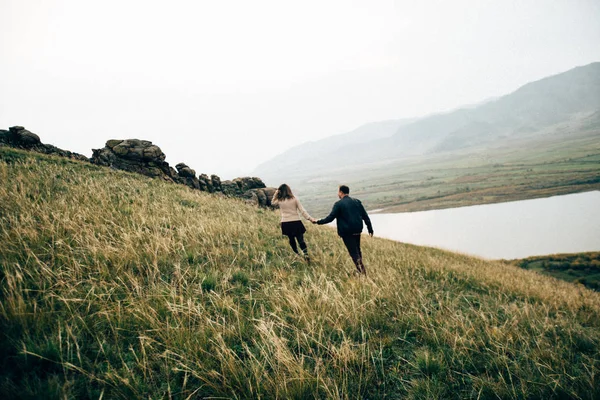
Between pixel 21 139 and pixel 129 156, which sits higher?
pixel 21 139

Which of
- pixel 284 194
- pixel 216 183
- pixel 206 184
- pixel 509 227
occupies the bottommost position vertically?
pixel 509 227

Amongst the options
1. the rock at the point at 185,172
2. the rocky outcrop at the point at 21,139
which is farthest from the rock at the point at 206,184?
the rocky outcrop at the point at 21,139

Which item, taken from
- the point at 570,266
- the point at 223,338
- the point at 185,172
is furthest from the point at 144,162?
the point at 570,266

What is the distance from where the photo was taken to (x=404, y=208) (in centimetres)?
9606

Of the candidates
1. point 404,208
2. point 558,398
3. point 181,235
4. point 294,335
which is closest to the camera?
point 558,398

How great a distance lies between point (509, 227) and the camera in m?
56.5

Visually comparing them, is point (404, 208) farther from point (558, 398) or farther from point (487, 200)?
point (558, 398)

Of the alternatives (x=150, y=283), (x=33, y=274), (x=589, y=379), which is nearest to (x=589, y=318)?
(x=589, y=379)

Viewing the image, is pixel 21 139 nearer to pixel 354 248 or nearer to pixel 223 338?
pixel 354 248

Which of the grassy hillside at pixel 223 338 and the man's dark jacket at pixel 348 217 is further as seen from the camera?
the man's dark jacket at pixel 348 217

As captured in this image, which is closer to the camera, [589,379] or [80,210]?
[589,379]

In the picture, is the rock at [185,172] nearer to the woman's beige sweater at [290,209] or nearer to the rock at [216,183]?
the rock at [216,183]

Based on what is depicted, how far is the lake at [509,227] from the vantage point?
144 feet

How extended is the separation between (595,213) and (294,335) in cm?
8283
